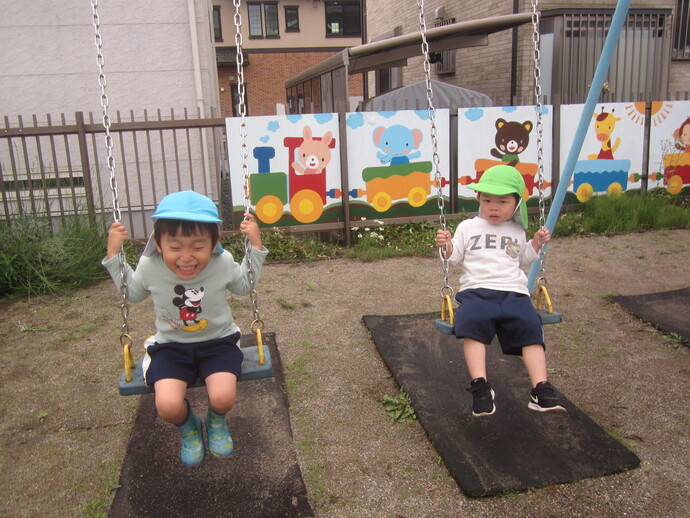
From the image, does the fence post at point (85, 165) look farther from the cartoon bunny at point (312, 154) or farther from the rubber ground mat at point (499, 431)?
the rubber ground mat at point (499, 431)

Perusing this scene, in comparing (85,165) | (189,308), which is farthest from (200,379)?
(85,165)

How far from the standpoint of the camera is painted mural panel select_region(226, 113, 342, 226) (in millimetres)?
6598

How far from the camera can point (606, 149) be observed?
7652 millimetres

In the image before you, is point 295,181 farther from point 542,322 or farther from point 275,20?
point 275,20

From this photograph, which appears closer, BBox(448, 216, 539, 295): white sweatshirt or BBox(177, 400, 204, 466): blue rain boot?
BBox(177, 400, 204, 466): blue rain boot

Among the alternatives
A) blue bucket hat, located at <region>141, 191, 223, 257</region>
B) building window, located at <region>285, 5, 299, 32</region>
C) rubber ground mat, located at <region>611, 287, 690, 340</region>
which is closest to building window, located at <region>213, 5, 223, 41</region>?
building window, located at <region>285, 5, 299, 32</region>

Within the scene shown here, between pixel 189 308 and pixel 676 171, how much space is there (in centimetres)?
761

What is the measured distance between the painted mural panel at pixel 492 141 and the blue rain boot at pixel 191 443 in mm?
5381

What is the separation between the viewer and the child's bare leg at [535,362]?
283 centimetres

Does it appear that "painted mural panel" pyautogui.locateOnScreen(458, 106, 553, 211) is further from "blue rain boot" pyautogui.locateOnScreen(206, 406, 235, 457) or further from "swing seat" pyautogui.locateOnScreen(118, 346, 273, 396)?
"blue rain boot" pyautogui.locateOnScreen(206, 406, 235, 457)

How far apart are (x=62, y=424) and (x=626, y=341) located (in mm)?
3647

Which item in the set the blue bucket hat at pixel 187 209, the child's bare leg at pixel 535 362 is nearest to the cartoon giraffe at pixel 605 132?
the child's bare leg at pixel 535 362

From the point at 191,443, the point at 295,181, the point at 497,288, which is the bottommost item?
the point at 191,443

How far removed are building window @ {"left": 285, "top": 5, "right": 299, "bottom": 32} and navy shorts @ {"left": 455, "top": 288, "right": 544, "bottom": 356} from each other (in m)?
32.7
